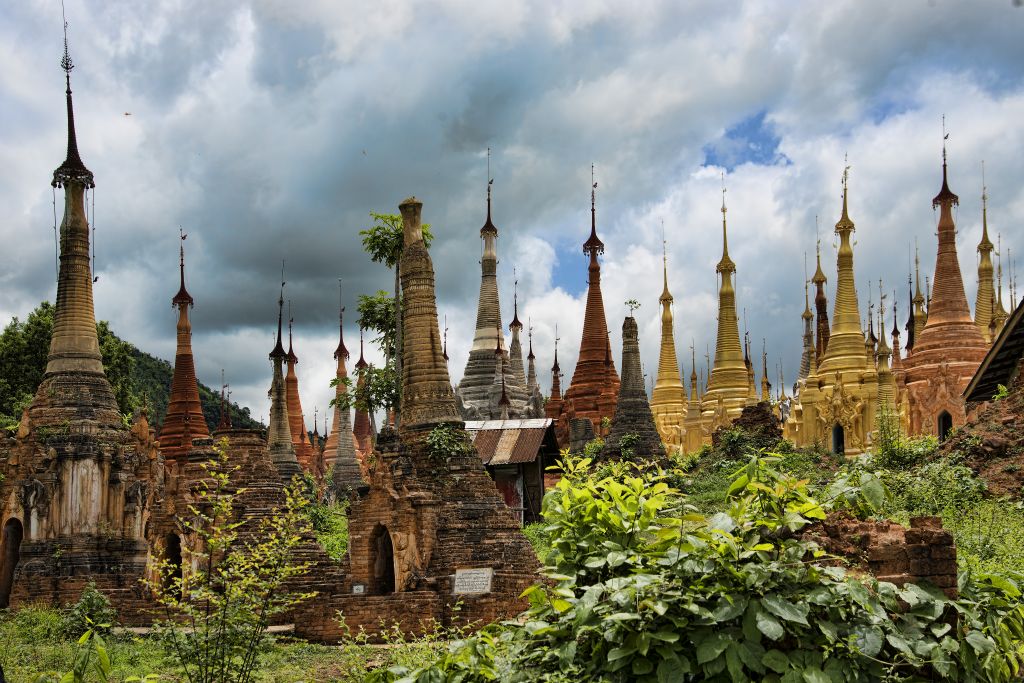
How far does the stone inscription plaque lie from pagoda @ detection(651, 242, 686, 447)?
86.9 feet

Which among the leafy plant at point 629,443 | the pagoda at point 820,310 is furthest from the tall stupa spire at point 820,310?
the leafy plant at point 629,443

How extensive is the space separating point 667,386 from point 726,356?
3988 millimetres

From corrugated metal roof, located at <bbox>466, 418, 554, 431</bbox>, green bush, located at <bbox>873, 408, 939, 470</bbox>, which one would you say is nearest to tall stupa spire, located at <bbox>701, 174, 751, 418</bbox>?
corrugated metal roof, located at <bbox>466, 418, 554, 431</bbox>

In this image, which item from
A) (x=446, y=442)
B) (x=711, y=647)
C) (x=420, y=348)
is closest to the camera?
(x=711, y=647)

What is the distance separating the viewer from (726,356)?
41219mm

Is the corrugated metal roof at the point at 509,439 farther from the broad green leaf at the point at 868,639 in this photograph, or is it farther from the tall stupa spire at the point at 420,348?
the broad green leaf at the point at 868,639

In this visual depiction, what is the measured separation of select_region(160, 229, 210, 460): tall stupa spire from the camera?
33.9m

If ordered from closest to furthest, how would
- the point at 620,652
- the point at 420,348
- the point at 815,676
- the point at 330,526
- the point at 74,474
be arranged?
the point at 815,676, the point at 620,652, the point at 420,348, the point at 74,474, the point at 330,526

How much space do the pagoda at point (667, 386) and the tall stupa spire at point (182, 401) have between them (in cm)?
1915

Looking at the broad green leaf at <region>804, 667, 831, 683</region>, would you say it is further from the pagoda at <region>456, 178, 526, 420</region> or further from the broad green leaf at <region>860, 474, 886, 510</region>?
the pagoda at <region>456, 178, 526, 420</region>

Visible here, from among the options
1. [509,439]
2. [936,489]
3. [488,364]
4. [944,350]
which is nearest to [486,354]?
[488,364]

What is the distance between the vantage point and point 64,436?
73.6 feet

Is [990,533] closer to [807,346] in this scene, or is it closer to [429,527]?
[429,527]

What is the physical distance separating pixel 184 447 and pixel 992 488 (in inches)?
1014
